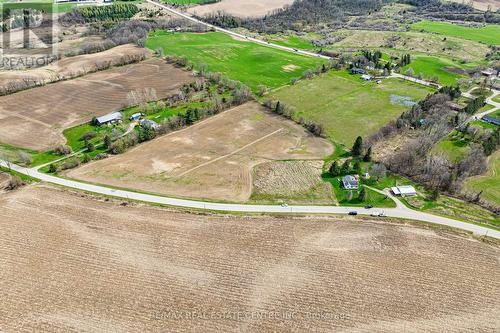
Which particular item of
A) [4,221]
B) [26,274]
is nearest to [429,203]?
[26,274]

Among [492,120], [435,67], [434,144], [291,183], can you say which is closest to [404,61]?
[435,67]

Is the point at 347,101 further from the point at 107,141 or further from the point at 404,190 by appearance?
the point at 107,141

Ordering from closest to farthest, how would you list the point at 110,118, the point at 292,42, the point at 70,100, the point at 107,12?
1. the point at 110,118
2. the point at 70,100
3. the point at 292,42
4. the point at 107,12

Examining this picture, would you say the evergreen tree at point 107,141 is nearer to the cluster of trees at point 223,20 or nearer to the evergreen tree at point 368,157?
the evergreen tree at point 368,157

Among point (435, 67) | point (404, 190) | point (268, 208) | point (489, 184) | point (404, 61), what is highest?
point (404, 61)

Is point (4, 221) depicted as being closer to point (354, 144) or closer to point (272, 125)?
point (272, 125)

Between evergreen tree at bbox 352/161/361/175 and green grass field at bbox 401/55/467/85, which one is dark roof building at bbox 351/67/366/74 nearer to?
green grass field at bbox 401/55/467/85
